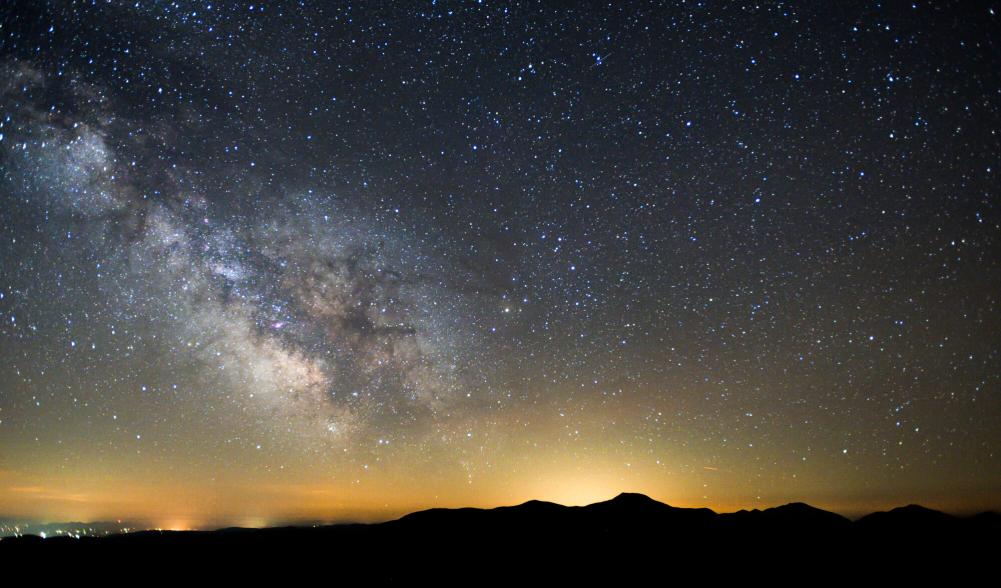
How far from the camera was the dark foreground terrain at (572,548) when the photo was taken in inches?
597

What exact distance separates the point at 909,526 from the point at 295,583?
2167cm

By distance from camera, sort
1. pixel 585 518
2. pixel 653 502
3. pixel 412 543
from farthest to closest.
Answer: pixel 653 502, pixel 585 518, pixel 412 543

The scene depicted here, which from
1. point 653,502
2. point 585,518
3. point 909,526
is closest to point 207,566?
point 585,518

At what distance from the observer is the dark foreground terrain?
15172mm

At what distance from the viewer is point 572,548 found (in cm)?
1745

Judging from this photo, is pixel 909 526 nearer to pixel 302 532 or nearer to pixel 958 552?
pixel 958 552

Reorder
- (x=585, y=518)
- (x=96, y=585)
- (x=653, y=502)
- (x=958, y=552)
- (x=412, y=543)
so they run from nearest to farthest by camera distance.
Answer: (x=96, y=585), (x=958, y=552), (x=412, y=543), (x=585, y=518), (x=653, y=502)

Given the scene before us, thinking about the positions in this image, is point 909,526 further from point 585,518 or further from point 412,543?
point 412,543

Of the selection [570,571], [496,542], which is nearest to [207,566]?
[496,542]

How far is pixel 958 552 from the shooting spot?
16594 mm

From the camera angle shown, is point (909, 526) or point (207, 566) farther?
point (909, 526)

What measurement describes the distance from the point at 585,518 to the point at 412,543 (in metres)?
7.21

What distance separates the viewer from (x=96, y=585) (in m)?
14.0

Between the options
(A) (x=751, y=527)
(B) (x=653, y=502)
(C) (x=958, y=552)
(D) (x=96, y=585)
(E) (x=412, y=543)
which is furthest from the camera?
(B) (x=653, y=502)
